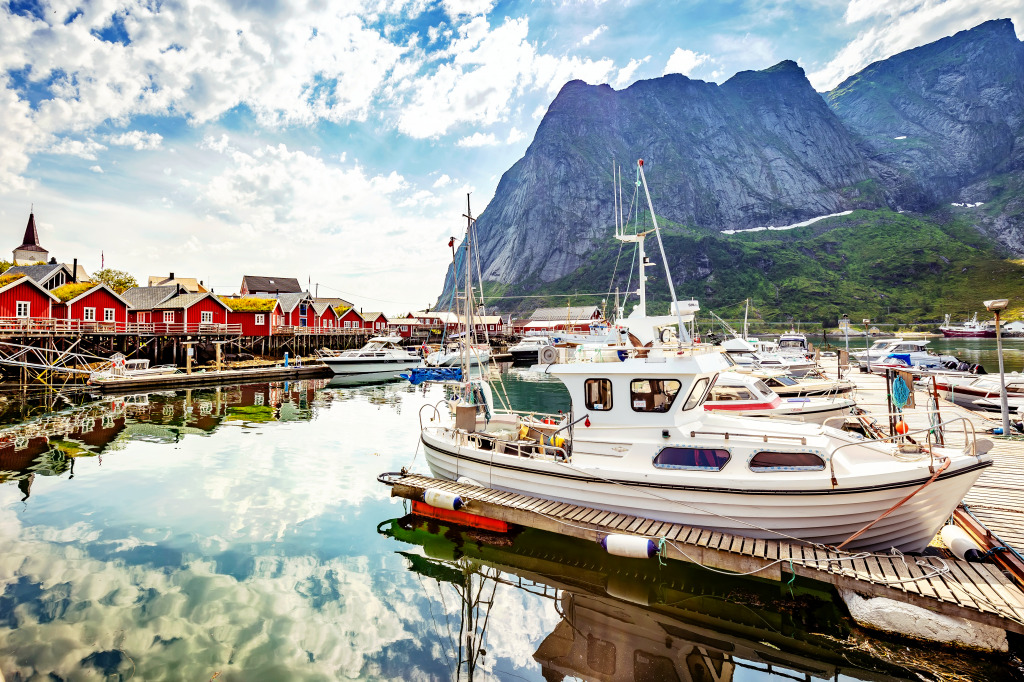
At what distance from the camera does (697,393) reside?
11.0m

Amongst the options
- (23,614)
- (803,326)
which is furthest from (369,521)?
(803,326)

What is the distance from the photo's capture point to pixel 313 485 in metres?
15.9

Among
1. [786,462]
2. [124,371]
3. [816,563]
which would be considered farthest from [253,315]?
[816,563]

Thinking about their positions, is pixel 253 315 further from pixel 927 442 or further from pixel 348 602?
pixel 927 442

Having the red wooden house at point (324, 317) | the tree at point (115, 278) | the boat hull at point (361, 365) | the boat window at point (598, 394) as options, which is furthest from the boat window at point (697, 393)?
the tree at point (115, 278)

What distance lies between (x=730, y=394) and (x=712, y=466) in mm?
9751

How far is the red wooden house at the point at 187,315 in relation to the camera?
170 ft

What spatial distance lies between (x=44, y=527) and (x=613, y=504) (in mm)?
14518

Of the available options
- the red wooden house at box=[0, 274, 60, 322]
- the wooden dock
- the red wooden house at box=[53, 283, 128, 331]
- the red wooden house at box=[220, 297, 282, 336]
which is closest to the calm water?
the wooden dock

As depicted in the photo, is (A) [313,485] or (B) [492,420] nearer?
(B) [492,420]

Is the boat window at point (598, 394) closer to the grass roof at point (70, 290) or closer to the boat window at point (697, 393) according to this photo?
the boat window at point (697, 393)

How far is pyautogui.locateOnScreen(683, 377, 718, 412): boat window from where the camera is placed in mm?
10734

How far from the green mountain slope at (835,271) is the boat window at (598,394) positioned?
110507 mm

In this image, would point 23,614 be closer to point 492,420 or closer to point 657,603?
point 492,420
